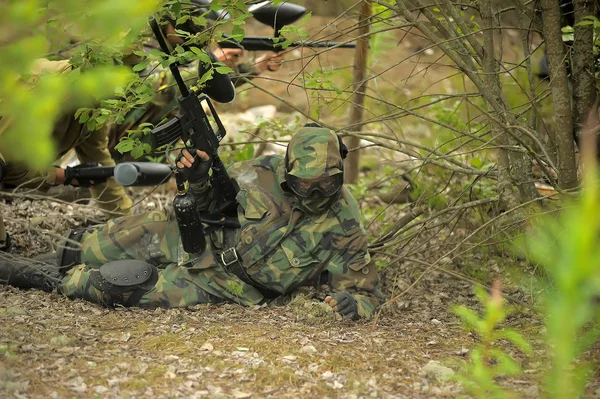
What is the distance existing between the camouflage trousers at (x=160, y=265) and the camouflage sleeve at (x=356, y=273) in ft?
1.57

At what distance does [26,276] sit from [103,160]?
1.58 meters

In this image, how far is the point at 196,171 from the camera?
3965mm

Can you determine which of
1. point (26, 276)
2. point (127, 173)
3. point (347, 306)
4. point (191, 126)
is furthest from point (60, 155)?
point (347, 306)

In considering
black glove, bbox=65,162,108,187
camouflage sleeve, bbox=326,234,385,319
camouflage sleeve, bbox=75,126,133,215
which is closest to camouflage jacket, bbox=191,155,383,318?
camouflage sleeve, bbox=326,234,385,319

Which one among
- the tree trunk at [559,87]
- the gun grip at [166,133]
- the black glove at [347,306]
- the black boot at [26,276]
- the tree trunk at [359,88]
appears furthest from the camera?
the tree trunk at [359,88]

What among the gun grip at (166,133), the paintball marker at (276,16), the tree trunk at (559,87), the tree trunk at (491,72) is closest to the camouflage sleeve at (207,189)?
the gun grip at (166,133)

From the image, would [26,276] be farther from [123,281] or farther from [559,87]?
[559,87]

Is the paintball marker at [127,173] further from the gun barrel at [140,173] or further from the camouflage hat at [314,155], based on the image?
the camouflage hat at [314,155]

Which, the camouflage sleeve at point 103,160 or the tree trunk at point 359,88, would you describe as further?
the camouflage sleeve at point 103,160

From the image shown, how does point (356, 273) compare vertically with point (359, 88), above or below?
below

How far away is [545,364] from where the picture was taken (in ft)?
9.75

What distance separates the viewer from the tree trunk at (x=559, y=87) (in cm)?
350

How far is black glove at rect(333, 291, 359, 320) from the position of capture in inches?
146

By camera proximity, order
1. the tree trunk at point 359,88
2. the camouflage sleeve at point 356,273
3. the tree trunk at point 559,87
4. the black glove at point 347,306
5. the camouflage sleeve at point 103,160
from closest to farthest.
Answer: the tree trunk at point 559,87
the black glove at point 347,306
the camouflage sleeve at point 356,273
the tree trunk at point 359,88
the camouflage sleeve at point 103,160
